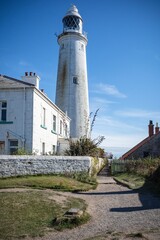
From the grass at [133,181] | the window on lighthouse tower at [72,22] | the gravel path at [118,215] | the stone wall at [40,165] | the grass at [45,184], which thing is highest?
the window on lighthouse tower at [72,22]

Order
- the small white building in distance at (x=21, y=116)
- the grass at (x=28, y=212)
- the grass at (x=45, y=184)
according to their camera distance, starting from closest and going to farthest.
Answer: the grass at (x=28, y=212) → the grass at (x=45, y=184) → the small white building in distance at (x=21, y=116)

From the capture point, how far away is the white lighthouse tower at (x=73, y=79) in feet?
98.6

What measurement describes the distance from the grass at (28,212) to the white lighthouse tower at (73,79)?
19.8m

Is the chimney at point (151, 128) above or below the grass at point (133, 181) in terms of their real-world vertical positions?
above

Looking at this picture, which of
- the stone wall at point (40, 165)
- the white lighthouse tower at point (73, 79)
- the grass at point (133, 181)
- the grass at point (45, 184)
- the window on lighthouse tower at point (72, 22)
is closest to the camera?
the grass at point (45, 184)

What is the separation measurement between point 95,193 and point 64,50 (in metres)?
22.3

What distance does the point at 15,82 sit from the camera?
19.5 m

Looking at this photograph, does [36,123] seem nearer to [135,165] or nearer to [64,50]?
[135,165]

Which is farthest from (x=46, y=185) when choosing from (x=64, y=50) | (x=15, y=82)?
(x=64, y=50)

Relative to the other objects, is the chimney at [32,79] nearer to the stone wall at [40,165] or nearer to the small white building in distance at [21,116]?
the small white building in distance at [21,116]

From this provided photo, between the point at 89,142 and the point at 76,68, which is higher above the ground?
the point at 76,68

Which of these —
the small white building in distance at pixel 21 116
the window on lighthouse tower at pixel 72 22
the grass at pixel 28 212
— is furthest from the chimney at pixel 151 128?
the grass at pixel 28 212

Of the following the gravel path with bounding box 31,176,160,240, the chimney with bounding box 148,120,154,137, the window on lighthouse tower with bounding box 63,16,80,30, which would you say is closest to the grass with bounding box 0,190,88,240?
the gravel path with bounding box 31,176,160,240

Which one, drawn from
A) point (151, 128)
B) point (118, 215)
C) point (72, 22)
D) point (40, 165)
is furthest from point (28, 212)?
point (72, 22)
